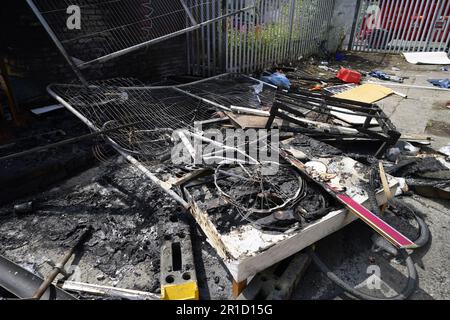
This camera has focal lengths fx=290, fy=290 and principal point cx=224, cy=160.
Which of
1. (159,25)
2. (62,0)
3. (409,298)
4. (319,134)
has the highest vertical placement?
(62,0)

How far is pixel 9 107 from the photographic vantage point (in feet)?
14.9

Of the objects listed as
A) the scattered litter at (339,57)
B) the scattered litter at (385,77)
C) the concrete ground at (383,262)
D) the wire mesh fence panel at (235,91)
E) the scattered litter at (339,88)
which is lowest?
the concrete ground at (383,262)

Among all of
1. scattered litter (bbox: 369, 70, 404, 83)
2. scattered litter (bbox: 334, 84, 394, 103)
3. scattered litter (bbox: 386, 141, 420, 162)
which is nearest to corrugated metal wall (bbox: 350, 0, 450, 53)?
scattered litter (bbox: 369, 70, 404, 83)

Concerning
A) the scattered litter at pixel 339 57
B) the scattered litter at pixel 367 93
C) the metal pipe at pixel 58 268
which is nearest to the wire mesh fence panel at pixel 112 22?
the metal pipe at pixel 58 268

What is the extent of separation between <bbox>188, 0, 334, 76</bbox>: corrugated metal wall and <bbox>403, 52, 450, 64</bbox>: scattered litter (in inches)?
159

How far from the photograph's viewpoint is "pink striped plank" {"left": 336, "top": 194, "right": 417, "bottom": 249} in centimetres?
212

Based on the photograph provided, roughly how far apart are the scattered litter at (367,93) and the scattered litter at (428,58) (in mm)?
4336

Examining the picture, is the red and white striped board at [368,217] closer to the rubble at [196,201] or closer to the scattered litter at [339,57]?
the rubble at [196,201]

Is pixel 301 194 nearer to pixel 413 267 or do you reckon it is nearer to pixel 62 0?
pixel 413 267

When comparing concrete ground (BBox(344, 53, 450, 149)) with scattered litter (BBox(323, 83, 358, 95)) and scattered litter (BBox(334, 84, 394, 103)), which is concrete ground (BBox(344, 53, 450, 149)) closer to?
scattered litter (BBox(334, 84, 394, 103))

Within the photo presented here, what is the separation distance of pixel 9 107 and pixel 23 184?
1.89 metres

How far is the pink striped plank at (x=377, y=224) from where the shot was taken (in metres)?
2.12
